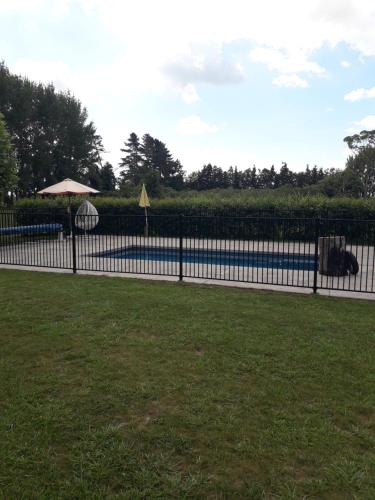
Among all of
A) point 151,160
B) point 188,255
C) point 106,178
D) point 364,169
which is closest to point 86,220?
point 188,255

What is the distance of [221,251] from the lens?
11.3 metres

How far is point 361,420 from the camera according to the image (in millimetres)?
3002

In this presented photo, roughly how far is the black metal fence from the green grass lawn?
2.54m

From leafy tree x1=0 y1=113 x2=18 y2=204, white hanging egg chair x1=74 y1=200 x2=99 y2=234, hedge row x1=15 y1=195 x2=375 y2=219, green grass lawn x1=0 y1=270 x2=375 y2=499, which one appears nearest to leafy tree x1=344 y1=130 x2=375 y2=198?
hedge row x1=15 y1=195 x2=375 y2=219

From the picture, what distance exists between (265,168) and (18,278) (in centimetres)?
6728

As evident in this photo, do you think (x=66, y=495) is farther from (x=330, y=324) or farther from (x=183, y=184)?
(x=183, y=184)

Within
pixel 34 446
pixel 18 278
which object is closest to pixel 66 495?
pixel 34 446

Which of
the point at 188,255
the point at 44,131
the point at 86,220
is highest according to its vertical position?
the point at 44,131

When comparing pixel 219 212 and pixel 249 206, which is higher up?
pixel 249 206

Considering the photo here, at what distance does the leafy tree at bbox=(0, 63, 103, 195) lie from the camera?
35875 millimetres

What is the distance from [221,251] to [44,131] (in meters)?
32.9

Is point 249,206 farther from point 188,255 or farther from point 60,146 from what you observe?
point 60,146

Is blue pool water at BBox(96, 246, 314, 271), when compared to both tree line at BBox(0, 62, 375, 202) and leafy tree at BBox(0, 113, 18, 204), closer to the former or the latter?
leafy tree at BBox(0, 113, 18, 204)

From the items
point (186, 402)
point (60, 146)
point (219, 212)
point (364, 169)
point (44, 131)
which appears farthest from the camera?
point (364, 169)
